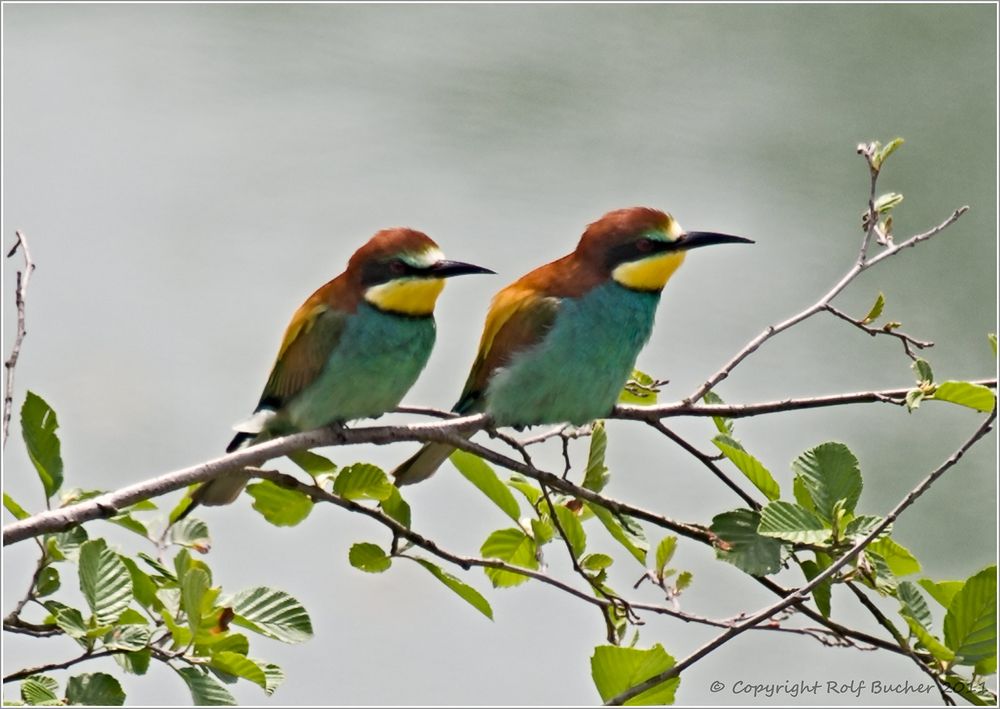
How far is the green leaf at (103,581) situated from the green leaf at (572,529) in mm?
421

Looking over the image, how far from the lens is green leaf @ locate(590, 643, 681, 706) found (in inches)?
43.6

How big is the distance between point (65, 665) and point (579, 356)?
66 cm

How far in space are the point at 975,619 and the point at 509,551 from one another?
451 millimetres

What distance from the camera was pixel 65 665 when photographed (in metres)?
1.07

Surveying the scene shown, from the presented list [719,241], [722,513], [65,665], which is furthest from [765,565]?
[65,665]

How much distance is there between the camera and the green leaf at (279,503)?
1286mm

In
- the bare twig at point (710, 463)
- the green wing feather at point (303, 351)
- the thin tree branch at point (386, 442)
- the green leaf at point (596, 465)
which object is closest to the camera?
the thin tree branch at point (386, 442)

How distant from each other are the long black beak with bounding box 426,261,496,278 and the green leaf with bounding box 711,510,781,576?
389 millimetres

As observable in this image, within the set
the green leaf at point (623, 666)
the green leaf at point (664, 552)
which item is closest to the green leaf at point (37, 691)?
the green leaf at point (623, 666)

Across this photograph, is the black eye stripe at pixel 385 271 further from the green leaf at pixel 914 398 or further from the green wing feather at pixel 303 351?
the green leaf at pixel 914 398

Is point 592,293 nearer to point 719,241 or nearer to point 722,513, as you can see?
point 719,241

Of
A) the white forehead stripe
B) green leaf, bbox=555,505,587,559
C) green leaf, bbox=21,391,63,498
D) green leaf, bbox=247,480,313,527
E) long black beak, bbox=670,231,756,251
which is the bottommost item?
green leaf, bbox=21,391,63,498

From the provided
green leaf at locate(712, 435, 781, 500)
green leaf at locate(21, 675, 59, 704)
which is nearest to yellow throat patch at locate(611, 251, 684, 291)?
green leaf at locate(712, 435, 781, 500)

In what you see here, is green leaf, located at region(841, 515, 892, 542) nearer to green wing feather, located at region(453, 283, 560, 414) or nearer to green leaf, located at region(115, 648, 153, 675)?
green wing feather, located at region(453, 283, 560, 414)
